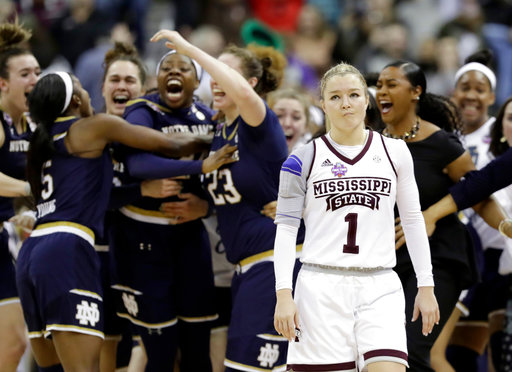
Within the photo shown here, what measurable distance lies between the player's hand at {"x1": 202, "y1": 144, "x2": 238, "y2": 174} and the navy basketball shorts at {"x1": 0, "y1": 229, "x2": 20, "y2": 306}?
1.85 meters

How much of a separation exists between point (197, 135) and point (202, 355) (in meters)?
1.59

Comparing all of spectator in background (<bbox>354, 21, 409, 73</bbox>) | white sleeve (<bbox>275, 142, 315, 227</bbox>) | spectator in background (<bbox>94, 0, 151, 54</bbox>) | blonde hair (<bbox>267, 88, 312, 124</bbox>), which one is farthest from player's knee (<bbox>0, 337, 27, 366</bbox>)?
spectator in background (<bbox>94, 0, 151, 54</bbox>)

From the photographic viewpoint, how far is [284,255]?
4.44 m

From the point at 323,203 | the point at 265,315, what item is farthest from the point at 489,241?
the point at 323,203

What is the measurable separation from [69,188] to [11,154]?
1.19 meters

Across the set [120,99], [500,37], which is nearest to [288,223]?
[120,99]

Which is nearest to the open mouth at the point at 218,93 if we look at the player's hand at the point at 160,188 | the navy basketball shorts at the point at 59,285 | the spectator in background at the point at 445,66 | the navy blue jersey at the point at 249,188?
the navy blue jersey at the point at 249,188

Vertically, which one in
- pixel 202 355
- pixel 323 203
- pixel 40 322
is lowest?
pixel 202 355

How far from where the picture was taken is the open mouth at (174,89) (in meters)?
6.17

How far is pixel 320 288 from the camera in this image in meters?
4.45

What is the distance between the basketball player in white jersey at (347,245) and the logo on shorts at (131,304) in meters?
1.98

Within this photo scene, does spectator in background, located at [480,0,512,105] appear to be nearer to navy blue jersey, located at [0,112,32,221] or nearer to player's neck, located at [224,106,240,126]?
player's neck, located at [224,106,240,126]

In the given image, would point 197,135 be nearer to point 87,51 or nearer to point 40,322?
point 40,322

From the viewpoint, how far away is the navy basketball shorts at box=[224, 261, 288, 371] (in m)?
5.38
